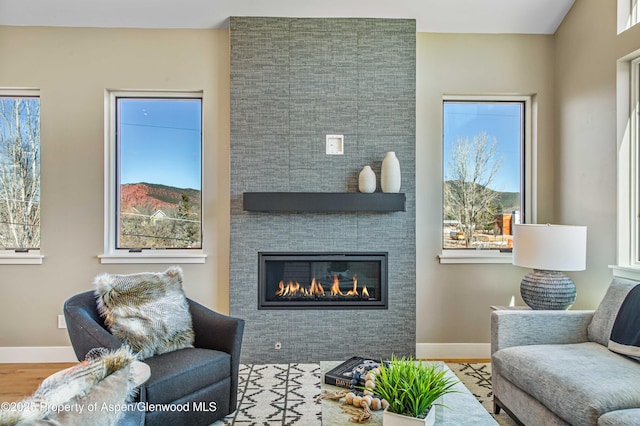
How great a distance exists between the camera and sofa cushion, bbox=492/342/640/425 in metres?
1.73

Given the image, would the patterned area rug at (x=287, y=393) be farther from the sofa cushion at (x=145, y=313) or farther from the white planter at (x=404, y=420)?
the white planter at (x=404, y=420)

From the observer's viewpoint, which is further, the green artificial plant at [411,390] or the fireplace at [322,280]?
the fireplace at [322,280]

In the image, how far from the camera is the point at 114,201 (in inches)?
143

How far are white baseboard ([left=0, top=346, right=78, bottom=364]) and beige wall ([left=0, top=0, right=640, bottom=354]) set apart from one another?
0.19ft

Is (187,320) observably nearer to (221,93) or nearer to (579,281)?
(221,93)

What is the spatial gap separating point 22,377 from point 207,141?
233cm

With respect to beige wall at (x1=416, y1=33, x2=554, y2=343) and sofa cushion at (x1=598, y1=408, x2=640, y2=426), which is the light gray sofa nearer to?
sofa cushion at (x1=598, y1=408, x2=640, y2=426)

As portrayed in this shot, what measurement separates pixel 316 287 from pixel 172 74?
2.23 m

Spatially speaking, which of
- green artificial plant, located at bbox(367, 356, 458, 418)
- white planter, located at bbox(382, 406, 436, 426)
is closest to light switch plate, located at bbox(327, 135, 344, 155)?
green artificial plant, located at bbox(367, 356, 458, 418)

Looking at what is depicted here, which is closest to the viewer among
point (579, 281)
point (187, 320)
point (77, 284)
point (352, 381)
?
point (352, 381)

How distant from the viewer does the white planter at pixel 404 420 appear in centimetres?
149

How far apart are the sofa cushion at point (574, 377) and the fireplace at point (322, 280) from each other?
119cm

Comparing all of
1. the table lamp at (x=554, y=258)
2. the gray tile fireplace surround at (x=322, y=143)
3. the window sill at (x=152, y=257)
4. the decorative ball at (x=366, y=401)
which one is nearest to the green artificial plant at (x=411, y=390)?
the decorative ball at (x=366, y=401)

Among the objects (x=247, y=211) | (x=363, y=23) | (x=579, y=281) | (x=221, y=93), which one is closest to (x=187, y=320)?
(x=247, y=211)
